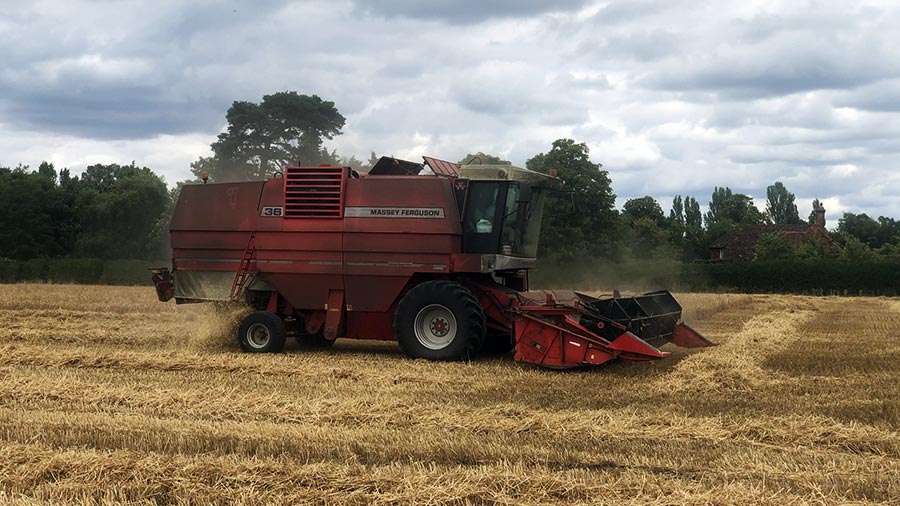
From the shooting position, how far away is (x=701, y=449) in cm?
588

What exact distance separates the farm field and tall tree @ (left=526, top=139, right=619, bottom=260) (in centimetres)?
2966

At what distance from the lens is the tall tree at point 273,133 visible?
67.0ft

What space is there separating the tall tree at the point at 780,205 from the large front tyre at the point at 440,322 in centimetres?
10092

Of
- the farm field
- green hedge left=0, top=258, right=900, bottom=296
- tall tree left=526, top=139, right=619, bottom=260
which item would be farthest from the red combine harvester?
tall tree left=526, top=139, right=619, bottom=260

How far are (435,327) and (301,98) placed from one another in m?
14.4

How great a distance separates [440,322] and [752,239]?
59816mm

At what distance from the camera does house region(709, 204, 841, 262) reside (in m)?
62.3

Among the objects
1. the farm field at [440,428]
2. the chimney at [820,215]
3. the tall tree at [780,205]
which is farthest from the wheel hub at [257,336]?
the tall tree at [780,205]

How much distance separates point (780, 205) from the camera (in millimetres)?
105125

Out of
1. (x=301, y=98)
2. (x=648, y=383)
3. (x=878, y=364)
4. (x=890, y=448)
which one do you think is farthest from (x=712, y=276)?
(x=890, y=448)

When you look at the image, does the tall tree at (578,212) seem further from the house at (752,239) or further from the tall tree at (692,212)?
the tall tree at (692,212)

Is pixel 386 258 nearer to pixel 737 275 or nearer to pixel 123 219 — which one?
pixel 737 275

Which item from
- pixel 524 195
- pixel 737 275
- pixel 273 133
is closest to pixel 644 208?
pixel 737 275

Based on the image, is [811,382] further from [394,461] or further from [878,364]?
[394,461]
